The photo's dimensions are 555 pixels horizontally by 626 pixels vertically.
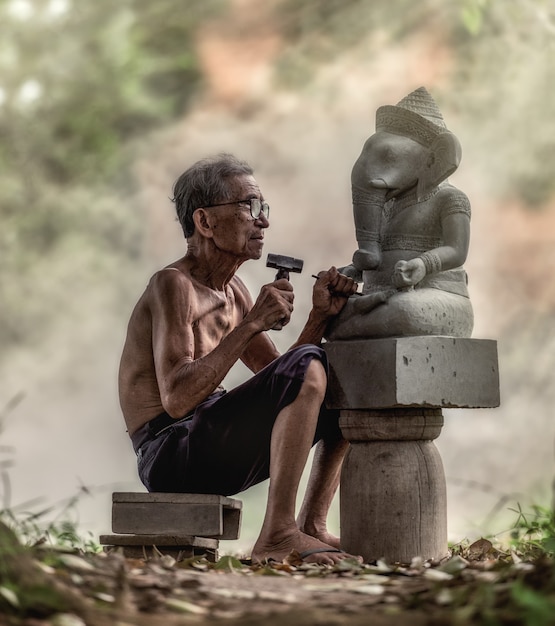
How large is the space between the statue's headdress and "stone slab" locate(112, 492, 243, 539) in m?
1.69

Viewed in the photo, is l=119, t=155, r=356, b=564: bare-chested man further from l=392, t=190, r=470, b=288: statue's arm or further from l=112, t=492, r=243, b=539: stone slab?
l=392, t=190, r=470, b=288: statue's arm

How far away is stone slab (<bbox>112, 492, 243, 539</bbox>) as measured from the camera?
3803 mm

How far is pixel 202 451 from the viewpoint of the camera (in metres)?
3.97

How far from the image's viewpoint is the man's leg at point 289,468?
12.0 ft

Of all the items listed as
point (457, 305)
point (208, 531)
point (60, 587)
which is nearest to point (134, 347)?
point (208, 531)

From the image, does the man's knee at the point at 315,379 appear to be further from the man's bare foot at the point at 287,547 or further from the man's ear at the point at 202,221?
the man's ear at the point at 202,221

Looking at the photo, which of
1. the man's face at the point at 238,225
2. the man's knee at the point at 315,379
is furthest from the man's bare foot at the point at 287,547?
the man's face at the point at 238,225

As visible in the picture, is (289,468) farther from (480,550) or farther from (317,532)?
(480,550)

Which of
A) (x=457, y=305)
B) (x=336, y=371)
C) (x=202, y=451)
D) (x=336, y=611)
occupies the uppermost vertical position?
(x=457, y=305)

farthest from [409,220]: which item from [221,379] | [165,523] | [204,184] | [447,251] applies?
[165,523]

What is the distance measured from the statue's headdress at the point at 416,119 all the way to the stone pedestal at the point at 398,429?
0.89 m

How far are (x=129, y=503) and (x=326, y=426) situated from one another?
2.87ft

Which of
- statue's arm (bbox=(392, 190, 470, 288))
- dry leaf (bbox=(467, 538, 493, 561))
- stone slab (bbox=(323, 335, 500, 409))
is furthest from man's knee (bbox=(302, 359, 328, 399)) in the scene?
dry leaf (bbox=(467, 538, 493, 561))

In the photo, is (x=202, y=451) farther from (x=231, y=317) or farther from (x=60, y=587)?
(x=60, y=587)
